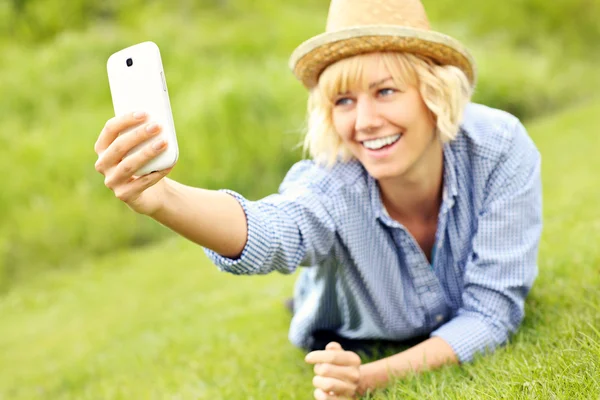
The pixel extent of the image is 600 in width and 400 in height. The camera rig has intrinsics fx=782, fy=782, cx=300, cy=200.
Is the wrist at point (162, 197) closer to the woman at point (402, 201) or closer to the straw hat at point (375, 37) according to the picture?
the woman at point (402, 201)

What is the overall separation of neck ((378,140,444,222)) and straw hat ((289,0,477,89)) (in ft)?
1.13

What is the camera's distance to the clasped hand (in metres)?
2.31

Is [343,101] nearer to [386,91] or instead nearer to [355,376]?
[386,91]

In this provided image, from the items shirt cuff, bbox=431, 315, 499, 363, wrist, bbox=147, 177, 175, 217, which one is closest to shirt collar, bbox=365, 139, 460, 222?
shirt cuff, bbox=431, 315, 499, 363

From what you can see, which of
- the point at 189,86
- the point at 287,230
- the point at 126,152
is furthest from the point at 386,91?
the point at 189,86

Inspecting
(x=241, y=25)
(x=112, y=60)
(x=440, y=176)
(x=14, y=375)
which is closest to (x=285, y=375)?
(x=440, y=176)

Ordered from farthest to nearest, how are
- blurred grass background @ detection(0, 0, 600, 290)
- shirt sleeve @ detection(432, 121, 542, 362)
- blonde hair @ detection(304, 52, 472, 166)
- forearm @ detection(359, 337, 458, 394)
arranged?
blurred grass background @ detection(0, 0, 600, 290)
shirt sleeve @ detection(432, 121, 542, 362)
blonde hair @ detection(304, 52, 472, 166)
forearm @ detection(359, 337, 458, 394)

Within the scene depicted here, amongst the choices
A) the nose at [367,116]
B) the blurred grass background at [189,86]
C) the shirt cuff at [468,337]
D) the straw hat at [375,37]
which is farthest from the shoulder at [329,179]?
the blurred grass background at [189,86]

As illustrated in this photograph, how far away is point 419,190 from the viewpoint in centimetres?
283

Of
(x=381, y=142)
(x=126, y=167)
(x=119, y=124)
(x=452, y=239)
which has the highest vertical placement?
(x=119, y=124)

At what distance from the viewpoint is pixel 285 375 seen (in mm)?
3062

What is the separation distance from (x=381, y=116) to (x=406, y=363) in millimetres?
814

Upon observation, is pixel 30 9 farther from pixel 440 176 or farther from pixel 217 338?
pixel 440 176

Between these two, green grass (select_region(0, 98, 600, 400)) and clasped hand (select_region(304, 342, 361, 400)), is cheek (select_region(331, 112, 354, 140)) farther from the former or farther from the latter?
green grass (select_region(0, 98, 600, 400))
